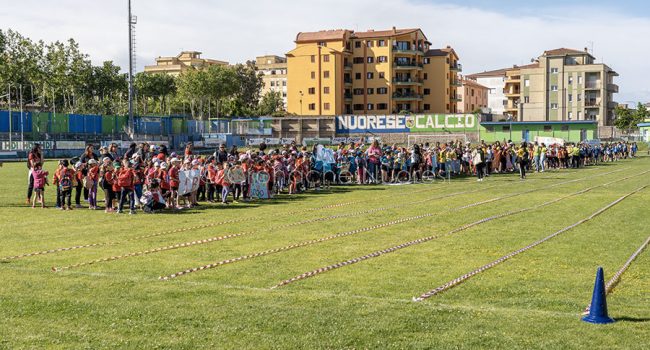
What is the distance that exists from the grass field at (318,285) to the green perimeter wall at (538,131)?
212 ft

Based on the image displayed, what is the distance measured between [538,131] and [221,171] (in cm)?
6862

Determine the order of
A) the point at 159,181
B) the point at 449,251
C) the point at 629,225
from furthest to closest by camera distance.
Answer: the point at 159,181 < the point at 629,225 < the point at 449,251

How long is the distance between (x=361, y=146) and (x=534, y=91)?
9444 centimetres

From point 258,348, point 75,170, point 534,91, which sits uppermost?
point 534,91

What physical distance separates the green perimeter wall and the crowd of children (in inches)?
1726

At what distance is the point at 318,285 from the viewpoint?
1074 centimetres

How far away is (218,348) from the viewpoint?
7.63 metres

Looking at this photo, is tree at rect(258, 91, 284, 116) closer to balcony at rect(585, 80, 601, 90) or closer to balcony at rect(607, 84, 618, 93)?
balcony at rect(585, 80, 601, 90)

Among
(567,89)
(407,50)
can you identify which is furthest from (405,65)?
(567,89)

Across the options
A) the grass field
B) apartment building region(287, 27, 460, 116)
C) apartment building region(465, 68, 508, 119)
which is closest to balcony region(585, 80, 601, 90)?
apartment building region(287, 27, 460, 116)

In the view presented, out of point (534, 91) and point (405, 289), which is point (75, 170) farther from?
point (534, 91)

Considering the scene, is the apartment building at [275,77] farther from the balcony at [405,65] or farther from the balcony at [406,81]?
the balcony at [406,81]

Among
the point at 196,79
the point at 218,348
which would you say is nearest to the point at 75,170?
the point at 218,348

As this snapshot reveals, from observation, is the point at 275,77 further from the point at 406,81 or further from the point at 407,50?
the point at 406,81
